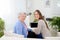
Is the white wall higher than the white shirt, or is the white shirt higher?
the white wall

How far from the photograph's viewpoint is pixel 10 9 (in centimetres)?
730

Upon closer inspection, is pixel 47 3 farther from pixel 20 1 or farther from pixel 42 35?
pixel 42 35

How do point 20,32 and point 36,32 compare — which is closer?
point 20,32

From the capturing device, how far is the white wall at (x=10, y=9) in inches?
277

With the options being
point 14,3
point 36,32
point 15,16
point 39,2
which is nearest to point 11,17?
point 15,16

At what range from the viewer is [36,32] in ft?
14.9

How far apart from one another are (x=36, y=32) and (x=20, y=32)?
22.1 inches

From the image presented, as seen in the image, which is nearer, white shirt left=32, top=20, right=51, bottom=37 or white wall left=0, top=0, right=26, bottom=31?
white shirt left=32, top=20, right=51, bottom=37

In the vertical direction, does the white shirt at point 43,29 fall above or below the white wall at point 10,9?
below

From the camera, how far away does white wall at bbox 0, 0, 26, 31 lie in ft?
23.1

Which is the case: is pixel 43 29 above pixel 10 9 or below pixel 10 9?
below

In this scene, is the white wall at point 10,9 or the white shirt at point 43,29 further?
the white wall at point 10,9

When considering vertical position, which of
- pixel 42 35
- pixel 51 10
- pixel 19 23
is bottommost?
pixel 42 35

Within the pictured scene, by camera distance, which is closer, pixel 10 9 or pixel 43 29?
pixel 43 29
